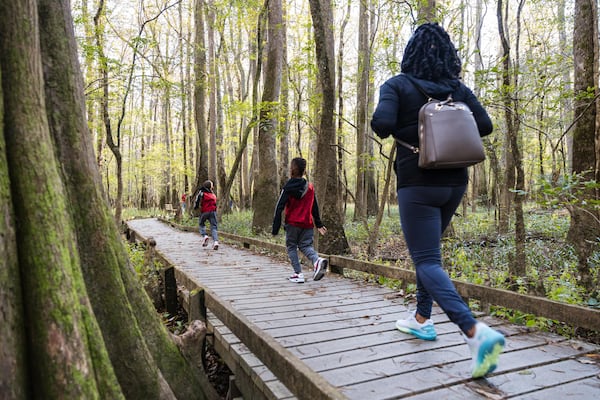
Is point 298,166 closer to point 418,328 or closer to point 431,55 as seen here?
point 418,328

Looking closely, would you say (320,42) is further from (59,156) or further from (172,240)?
(172,240)

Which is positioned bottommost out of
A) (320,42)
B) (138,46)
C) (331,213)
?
(331,213)

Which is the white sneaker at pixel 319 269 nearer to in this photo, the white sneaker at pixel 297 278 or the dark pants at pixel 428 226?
the white sneaker at pixel 297 278

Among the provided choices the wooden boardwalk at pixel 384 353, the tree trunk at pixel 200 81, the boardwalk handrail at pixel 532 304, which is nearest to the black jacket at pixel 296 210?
the wooden boardwalk at pixel 384 353

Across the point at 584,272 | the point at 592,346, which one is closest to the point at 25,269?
the point at 592,346

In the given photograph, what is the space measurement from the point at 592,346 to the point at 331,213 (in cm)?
650

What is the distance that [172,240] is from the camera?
47.0 feet

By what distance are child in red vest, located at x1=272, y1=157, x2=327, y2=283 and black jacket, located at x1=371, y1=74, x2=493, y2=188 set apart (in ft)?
10.9

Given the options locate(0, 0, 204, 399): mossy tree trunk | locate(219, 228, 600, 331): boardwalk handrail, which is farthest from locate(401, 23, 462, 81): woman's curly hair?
locate(0, 0, 204, 399): mossy tree trunk

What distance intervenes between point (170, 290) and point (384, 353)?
432 cm

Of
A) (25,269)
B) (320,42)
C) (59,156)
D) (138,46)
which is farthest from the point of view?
(138,46)

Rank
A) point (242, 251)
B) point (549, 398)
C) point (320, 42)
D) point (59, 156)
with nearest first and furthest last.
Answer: point (549, 398), point (59, 156), point (320, 42), point (242, 251)

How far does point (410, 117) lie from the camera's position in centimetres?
317

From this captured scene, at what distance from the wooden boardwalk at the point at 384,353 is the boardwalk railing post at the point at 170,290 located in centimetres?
114
